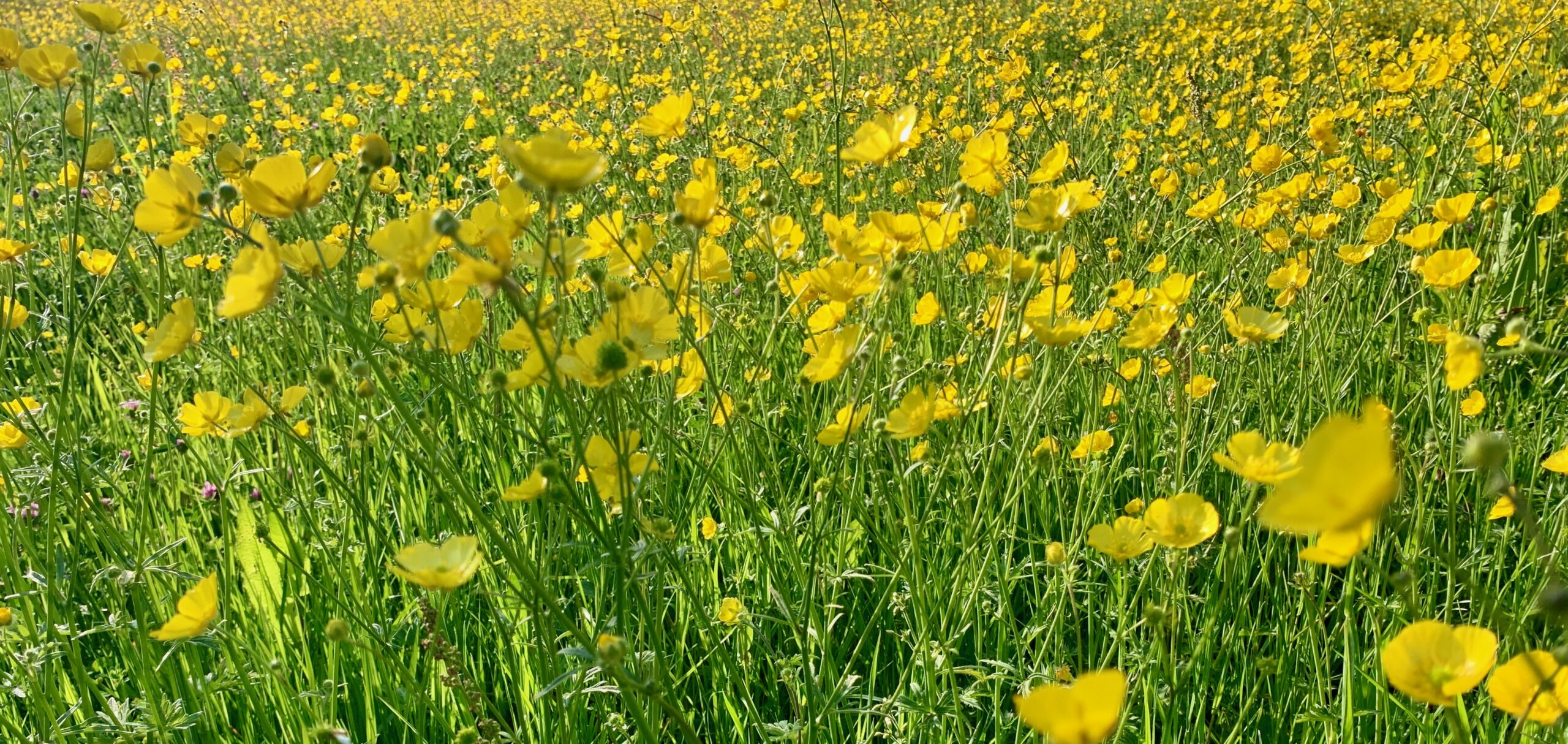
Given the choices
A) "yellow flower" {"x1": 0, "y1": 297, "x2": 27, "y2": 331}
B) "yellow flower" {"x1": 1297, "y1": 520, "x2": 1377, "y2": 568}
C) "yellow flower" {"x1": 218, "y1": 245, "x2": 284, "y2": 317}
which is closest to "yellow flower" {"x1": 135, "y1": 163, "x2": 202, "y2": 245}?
"yellow flower" {"x1": 218, "y1": 245, "x2": 284, "y2": 317}

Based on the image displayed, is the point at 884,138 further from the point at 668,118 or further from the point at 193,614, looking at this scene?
the point at 193,614

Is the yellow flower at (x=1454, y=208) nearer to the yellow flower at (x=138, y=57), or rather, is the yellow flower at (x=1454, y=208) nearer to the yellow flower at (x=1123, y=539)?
the yellow flower at (x=1123, y=539)

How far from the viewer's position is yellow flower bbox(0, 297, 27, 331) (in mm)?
1376

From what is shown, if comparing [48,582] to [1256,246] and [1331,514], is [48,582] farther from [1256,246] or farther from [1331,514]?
[1256,246]

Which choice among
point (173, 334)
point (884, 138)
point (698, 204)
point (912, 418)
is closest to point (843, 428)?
point (912, 418)

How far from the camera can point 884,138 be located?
4.58ft

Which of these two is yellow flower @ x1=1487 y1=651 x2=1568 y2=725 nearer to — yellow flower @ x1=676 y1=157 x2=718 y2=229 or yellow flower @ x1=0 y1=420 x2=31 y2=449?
yellow flower @ x1=676 y1=157 x2=718 y2=229

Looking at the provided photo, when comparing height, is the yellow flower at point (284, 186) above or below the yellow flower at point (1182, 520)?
above

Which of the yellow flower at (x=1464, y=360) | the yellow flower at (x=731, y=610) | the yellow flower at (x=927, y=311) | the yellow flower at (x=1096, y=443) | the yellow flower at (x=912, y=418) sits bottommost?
the yellow flower at (x=731, y=610)

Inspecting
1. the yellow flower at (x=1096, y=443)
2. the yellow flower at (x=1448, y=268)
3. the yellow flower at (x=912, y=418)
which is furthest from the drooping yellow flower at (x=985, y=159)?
the yellow flower at (x=1448, y=268)

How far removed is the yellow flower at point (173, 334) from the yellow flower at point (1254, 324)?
4.35 feet

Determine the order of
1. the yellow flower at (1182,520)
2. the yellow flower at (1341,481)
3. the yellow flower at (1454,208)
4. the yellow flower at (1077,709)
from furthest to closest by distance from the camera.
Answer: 1. the yellow flower at (1454,208)
2. the yellow flower at (1182,520)
3. the yellow flower at (1077,709)
4. the yellow flower at (1341,481)

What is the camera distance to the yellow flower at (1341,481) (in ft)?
1.35

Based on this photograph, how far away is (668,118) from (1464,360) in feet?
3.74
